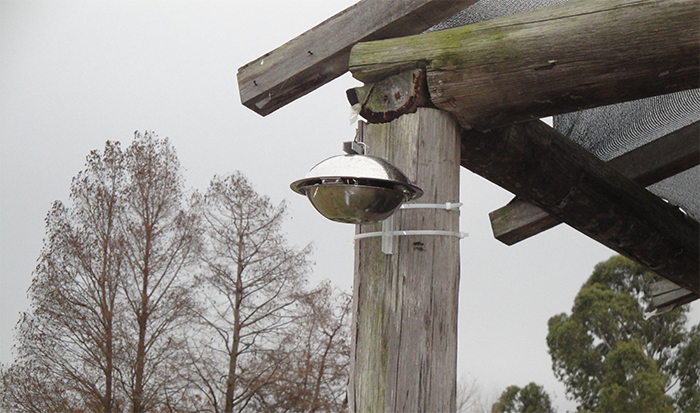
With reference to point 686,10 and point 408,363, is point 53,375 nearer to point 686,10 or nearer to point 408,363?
point 408,363

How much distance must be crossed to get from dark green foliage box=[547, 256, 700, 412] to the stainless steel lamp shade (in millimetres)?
7526

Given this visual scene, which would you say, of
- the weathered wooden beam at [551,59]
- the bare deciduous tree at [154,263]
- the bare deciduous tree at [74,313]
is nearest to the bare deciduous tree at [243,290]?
the bare deciduous tree at [154,263]

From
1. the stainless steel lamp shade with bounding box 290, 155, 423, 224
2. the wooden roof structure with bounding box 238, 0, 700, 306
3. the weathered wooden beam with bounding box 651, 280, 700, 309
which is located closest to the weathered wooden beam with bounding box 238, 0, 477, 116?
the wooden roof structure with bounding box 238, 0, 700, 306

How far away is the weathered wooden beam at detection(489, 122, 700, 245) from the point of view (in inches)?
96.4

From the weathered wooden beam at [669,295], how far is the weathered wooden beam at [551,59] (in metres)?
2.40

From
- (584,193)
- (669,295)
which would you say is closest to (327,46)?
(584,193)

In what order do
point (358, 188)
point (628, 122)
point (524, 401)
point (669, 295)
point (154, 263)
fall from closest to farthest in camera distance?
point (358, 188), point (628, 122), point (669, 295), point (154, 263), point (524, 401)

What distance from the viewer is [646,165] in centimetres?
252

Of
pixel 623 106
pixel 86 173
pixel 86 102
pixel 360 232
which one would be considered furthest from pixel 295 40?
pixel 86 102

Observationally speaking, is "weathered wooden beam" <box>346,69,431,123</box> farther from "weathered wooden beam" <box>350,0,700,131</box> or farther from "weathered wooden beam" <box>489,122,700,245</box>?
"weathered wooden beam" <box>489,122,700,245</box>

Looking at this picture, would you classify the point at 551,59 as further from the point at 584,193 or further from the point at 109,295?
the point at 109,295

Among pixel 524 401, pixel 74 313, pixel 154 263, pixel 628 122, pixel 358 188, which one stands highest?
pixel 154 263

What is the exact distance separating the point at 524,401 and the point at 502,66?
7.43 meters

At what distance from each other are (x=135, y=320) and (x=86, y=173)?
157 cm
